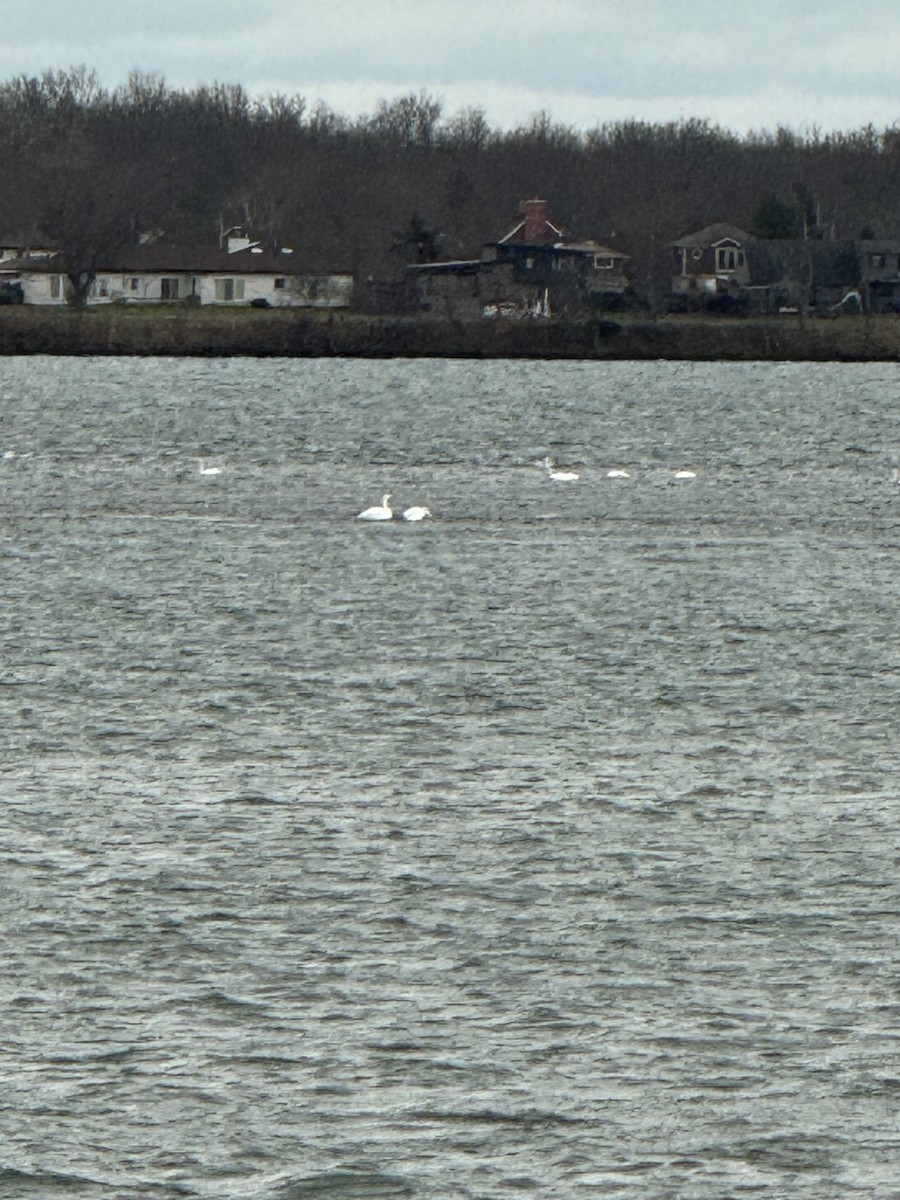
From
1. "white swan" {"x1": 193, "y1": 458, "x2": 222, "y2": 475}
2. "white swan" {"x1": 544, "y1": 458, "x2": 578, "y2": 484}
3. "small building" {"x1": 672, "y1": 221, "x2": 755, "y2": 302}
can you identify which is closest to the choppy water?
"white swan" {"x1": 544, "y1": 458, "x2": 578, "y2": 484}

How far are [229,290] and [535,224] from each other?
21370mm

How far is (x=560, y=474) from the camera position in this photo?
117 ft

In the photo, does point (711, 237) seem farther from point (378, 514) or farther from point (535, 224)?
point (378, 514)

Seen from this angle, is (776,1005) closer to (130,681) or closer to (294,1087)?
(294,1087)

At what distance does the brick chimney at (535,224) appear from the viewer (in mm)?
140375

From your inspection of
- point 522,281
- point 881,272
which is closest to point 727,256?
point 881,272

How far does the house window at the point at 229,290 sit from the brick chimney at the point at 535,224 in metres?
20.1

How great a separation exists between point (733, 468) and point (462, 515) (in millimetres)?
10714

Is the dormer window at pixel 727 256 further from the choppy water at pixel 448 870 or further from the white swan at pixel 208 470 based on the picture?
the choppy water at pixel 448 870

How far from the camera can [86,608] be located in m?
19.6

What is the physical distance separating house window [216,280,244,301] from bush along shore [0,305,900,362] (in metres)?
36.6

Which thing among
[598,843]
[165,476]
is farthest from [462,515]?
[598,843]

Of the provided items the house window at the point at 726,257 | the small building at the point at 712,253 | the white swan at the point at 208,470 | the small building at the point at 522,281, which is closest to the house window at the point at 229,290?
the small building at the point at 522,281

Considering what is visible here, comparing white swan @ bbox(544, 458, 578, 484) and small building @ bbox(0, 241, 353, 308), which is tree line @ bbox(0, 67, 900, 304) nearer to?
small building @ bbox(0, 241, 353, 308)
